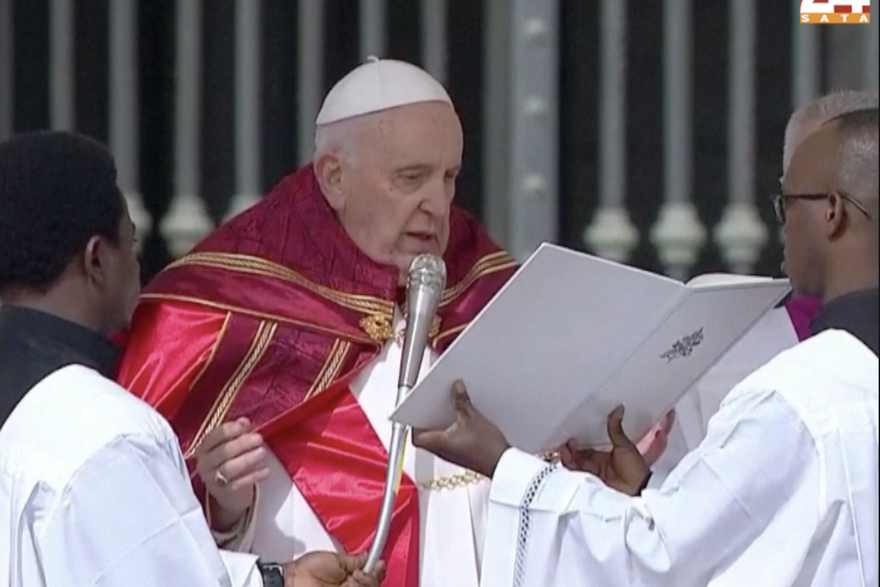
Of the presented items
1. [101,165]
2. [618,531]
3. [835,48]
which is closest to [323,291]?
[101,165]

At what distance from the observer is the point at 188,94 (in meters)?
5.52

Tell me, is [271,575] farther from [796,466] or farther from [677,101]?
[677,101]

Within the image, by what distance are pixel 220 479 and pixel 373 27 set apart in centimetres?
187

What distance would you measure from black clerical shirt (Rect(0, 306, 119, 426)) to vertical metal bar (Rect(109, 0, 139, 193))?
186 centimetres

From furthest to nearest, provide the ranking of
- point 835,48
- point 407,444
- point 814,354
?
point 835,48, point 407,444, point 814,354

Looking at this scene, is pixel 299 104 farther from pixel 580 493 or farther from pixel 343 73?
pixel 580 493

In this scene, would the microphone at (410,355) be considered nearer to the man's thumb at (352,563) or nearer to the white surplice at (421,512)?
the man's thumb at (352,563)

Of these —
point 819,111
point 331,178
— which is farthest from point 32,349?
point 819,111

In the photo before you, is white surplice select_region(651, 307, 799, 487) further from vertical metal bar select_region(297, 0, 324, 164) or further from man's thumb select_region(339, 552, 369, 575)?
vertical metal bar select_region(297, 0, 324, 164)

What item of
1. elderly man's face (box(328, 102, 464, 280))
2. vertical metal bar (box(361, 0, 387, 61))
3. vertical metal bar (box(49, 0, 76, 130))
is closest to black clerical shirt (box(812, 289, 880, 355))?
elderly man's face (box(328, 102, 464, 280))

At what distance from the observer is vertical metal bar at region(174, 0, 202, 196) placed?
550cm

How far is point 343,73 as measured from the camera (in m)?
5.67

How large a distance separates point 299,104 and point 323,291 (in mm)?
1460

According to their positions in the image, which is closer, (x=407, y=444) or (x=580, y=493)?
(x=580, y=493)
